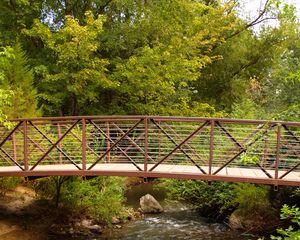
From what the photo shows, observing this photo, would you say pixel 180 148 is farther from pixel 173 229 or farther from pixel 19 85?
pixel 19 85

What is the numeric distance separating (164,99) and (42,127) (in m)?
5.16

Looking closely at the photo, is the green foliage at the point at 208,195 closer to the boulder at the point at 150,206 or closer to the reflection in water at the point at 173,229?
the reflection in water at the point at 173,229

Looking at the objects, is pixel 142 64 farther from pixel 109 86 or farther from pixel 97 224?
pixel 97 224

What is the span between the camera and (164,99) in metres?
15.2

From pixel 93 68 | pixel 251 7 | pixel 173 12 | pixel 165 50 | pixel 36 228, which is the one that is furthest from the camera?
pixel 251 7

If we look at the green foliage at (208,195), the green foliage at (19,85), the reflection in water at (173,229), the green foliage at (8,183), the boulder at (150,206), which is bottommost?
the reflection in water at (173,229)

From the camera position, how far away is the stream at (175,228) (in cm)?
977

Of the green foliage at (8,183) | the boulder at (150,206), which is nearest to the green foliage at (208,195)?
the boulder at (150,206)

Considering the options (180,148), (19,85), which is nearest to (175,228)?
(180,148)

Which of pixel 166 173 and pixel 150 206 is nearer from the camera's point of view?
pixel 166 173

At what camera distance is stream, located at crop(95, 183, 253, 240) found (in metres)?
9.77

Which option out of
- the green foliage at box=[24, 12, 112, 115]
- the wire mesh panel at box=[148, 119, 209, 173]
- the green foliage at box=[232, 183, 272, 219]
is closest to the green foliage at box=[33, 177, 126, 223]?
the wire mesh panel at box=[148, 119, 209, 173]

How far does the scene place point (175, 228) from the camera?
34.2 feet

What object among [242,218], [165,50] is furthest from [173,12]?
[242,218]
